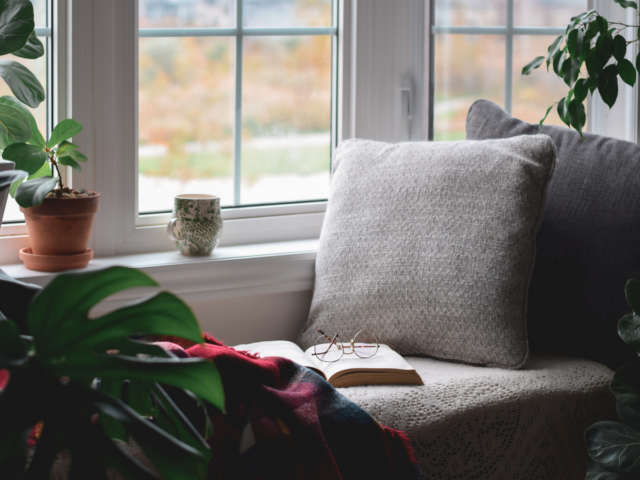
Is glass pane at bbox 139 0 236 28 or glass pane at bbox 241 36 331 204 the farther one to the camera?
glass pane at bbox 241 36 331 204

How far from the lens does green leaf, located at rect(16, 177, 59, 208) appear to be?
1.37 metres

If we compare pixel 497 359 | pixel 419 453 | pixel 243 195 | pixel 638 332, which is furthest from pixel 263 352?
pixel 638 332

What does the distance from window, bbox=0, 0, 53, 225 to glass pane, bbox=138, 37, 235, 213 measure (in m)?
0.24

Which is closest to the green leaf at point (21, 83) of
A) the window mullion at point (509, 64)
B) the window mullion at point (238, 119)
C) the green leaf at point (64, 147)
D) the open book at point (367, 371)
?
the green leaf at point (64, 147)

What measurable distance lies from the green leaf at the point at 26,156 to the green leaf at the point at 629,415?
53.4 inches

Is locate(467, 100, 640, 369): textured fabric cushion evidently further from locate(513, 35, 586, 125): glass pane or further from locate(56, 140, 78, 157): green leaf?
locate(56, 140, 78, 157): green leaf

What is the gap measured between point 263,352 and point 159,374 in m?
0.91

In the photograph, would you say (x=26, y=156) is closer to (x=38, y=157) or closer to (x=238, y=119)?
(x=38, y=157)

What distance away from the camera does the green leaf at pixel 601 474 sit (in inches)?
49.3

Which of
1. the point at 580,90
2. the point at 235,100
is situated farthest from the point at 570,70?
the point at 235,100

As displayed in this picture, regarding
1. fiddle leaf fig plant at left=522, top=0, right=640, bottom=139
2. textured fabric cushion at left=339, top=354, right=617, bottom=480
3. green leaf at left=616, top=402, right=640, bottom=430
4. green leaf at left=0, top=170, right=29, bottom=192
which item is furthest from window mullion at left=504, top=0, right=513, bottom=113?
green leaf at left=0, top=170, right=29, bottom=192

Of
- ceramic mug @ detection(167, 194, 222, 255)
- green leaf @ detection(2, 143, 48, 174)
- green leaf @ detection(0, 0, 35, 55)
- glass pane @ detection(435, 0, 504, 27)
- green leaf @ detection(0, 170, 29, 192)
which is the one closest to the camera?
green leaf @ detection(0, 170, 29, 192)

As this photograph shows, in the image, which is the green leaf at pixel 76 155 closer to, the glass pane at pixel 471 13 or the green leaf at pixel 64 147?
the green leaf at pixel 64 147

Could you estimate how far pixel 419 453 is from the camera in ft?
3.90
